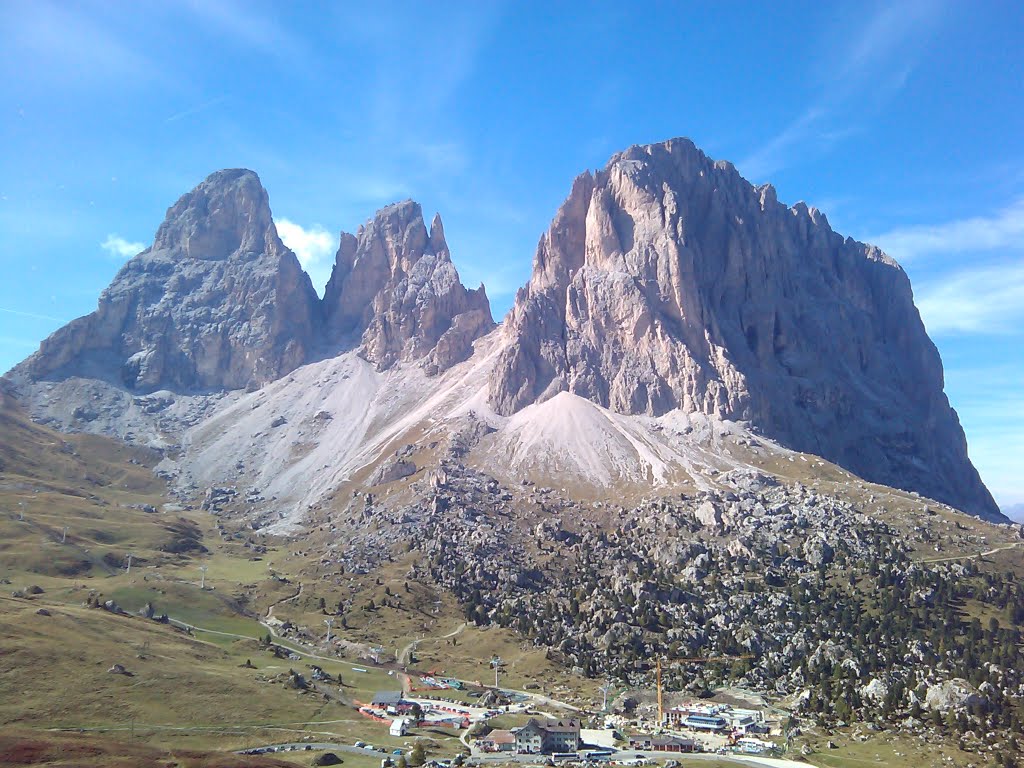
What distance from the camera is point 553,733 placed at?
108500 millimetres

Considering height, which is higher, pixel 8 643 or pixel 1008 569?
pixel 1008 569

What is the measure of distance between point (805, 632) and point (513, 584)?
71.2m

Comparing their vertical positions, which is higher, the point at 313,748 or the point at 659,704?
the point at 659,704

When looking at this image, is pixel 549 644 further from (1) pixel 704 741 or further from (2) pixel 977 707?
(2) pixel 977 707

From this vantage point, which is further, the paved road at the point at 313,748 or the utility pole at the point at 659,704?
the utility pole at the point at 659,704

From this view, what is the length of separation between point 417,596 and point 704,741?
95453 millimetres

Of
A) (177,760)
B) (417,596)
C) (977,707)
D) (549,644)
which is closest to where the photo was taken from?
(177,760)

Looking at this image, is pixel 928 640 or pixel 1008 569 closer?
pixel 928 640

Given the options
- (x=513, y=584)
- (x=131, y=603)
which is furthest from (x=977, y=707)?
(x=131, y=603)

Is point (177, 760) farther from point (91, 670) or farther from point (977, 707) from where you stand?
point (977, 707)

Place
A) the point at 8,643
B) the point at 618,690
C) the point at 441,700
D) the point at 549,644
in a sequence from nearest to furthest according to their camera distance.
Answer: the point at 8,643
the point at 441,700
the point at 618,690
the point at 549,644

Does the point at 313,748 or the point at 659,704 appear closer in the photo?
the point at 313,748

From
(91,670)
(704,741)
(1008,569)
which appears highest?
(1008,569)

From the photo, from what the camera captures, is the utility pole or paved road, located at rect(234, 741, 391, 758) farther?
the utility pole
